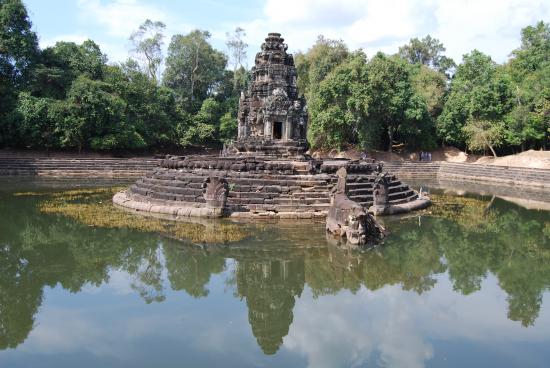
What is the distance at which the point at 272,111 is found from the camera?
70.2 ft

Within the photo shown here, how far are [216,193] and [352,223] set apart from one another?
497 cm

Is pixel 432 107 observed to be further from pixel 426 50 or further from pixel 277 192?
pixel 277 192

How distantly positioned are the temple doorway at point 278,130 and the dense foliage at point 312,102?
1576 centimetres

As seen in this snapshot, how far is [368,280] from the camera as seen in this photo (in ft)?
30.1

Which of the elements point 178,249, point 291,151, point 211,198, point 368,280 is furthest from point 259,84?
point 368,280

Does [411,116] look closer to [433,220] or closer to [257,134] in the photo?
[257,134]

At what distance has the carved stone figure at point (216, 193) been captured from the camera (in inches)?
572

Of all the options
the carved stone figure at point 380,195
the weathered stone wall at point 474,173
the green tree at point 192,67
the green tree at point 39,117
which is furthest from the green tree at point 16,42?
the carved stone figure at point 380,195

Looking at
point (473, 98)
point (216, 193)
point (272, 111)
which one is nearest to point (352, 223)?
point (216, 193)

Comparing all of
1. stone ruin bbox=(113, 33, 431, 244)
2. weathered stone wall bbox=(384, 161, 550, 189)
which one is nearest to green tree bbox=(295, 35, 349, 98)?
weathered stone wall bbox=(384, 161, 550, 189)

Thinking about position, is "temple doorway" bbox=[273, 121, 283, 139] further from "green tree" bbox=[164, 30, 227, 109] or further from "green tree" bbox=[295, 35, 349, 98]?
"green tree" bbox=[164, 30, 227, 109]

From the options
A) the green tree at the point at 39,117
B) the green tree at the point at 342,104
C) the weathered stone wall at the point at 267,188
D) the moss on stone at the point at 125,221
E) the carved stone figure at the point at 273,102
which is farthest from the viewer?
the green tree at the point at 342,104

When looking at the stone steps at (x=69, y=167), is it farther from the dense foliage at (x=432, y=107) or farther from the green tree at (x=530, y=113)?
the green tree at (x=530, y=113)

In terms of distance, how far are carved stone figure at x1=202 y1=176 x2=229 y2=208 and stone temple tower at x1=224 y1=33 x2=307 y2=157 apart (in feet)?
21.9
